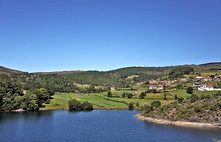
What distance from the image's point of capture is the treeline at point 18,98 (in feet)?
307

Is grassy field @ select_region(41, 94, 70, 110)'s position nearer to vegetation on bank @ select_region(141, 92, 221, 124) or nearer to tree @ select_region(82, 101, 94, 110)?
tree @ select_region(82, 101, 94, 110)

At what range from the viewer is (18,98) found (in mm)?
95500

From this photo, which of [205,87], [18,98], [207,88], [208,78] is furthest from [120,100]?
[208,78]

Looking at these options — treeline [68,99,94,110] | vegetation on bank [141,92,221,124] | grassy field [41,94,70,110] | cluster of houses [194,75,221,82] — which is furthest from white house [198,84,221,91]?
grassy field [41,94,70,110]

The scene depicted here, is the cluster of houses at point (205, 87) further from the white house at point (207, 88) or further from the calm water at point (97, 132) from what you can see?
the calm water at point (97, 132)

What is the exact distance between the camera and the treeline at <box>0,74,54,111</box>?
307 ft

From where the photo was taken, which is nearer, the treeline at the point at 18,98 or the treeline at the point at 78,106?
the treeline at the point at 18,98

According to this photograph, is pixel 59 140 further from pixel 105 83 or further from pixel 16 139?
pixel 105 83

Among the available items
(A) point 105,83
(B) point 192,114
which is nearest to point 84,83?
(A) point 105,83

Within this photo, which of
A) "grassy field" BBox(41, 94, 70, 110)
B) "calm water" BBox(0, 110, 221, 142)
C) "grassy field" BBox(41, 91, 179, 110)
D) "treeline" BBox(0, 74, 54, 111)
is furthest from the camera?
"grassy field" BBox(41, 91, 179, 110)

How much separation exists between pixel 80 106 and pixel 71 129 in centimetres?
4272

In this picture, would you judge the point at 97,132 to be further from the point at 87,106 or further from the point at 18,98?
the point at 18,98

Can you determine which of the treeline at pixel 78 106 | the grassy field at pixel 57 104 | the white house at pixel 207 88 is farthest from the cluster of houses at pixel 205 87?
the grassy field at pixel 57 104

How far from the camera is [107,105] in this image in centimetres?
10400
